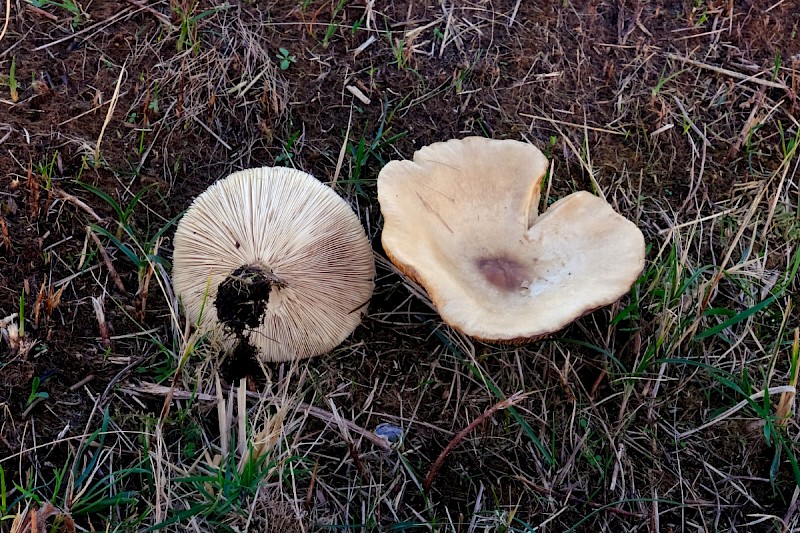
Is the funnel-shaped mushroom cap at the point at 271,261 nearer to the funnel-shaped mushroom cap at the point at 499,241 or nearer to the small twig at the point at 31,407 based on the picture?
the funnel-shaped mushroom cap at the point at 499,241

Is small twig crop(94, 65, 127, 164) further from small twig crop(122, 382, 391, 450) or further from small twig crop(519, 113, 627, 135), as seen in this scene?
small twig crop(519, 113, 627, 135)

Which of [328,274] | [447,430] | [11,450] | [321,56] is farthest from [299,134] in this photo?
[11,450]

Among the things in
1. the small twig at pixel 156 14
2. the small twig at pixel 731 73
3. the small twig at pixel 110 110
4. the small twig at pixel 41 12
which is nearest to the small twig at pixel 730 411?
the small twig at pixel 731 73

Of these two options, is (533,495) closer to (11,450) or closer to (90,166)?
(11,450)

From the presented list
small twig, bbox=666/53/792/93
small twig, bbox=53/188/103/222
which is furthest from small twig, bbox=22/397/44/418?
small twig, bbox=666/53/792/93

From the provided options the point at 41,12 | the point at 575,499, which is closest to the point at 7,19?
Result: the point at 41,12

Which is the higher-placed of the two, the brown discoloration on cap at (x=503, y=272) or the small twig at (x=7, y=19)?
the small twig at (x=7, y=19)
